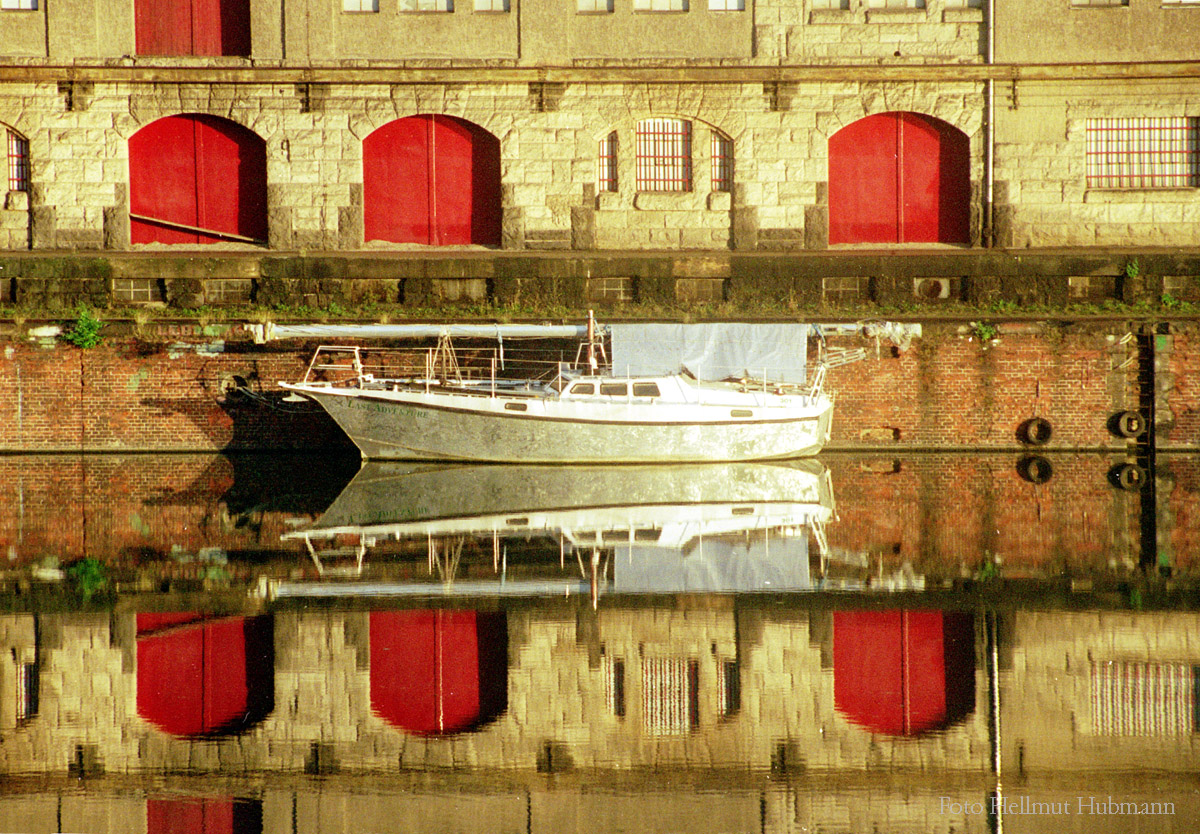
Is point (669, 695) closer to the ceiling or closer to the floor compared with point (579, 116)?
closer to the floor

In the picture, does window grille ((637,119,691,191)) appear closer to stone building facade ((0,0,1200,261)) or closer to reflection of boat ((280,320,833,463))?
stone building facade ((0,0,1200,261))

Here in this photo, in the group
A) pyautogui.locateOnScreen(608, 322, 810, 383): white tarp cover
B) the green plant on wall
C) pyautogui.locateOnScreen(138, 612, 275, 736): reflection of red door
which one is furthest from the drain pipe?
pyautogui.locateOnScreen(138, 612, 275, 736): reflection of red door

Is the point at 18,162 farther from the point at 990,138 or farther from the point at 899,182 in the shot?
the point at 990,138

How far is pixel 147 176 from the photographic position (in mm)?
23391

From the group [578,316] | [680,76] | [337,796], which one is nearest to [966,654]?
[337,796]

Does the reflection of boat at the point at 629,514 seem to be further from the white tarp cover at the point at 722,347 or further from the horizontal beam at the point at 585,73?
the horizontal beam at the point at 585,73

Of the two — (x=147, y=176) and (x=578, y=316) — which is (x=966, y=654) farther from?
(x=147, y=176)

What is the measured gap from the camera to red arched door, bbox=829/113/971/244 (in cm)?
2358

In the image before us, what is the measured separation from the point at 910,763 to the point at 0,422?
16.6 m

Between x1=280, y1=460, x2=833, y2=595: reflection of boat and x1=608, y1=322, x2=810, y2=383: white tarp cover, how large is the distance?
153 centimetres

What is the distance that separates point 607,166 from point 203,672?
51.1ft

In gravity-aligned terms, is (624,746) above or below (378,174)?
below

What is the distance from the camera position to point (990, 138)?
23.2 m

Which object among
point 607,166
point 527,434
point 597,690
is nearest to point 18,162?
point 607,166
